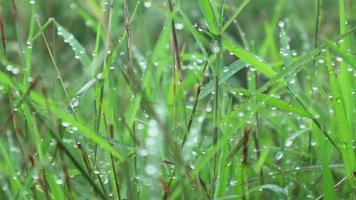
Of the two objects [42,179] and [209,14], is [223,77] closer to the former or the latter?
[209,14]

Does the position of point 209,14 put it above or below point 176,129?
above

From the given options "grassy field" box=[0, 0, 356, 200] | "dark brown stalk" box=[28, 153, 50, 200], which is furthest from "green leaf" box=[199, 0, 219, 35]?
"dark brown stalk" box=[28, 153, 50, 200]

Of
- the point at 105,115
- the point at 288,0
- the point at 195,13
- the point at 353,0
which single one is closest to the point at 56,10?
the point at 195,13

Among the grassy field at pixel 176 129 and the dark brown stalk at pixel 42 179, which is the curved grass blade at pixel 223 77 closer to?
the grassy field at pixel 176 129

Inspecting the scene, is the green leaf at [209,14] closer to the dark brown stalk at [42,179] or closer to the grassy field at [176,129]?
the grassy field at [176,129]

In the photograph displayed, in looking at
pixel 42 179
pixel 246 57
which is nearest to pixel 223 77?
pixel 246 57

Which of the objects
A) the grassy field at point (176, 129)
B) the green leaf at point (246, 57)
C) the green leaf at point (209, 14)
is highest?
the green leaf at point (209, 14)

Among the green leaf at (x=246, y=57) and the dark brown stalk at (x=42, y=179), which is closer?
the dark brown stalk at (x=42, y=179)

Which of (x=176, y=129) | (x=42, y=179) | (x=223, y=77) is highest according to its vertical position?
(x=223, y=77)

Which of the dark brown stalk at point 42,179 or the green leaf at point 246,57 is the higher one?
the green leaf at point 246,57

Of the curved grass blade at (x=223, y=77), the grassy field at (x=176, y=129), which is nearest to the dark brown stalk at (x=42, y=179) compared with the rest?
the grassy field at (x=176, y=129)

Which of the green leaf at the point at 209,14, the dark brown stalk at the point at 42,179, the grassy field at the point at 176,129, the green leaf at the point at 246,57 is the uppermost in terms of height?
the green leaf at the point at 209,14
